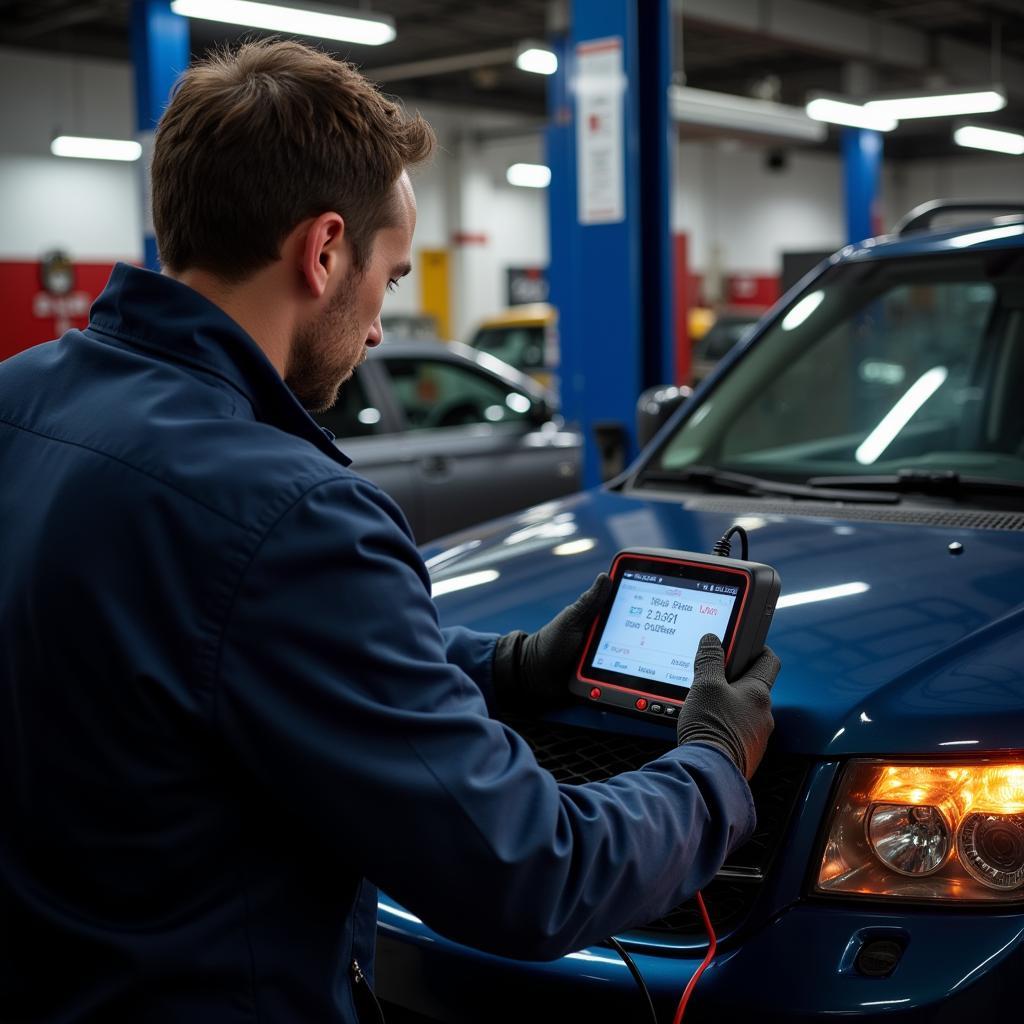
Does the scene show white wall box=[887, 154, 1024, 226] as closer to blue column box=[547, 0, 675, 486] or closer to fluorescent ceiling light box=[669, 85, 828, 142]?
fluorescent ceiling light box=[669, 85, 828, 142]

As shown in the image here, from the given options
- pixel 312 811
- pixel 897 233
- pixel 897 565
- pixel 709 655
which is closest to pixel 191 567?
pixel 312 811

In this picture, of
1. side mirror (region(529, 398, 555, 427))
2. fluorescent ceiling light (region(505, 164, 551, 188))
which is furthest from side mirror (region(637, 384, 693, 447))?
fluorescent ceiling light (region(505, 164, 551, 188))

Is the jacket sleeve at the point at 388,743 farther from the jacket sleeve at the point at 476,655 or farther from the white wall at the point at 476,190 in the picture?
the white wall at the point at 476,190

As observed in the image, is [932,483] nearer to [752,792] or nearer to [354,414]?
[752,792]

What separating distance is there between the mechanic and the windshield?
5.58 feet

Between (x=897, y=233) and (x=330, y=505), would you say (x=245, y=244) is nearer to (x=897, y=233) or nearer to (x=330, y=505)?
(x=330, y=505)

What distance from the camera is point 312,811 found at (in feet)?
4.00

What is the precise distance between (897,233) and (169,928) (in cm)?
291

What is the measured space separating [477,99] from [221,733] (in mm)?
21716

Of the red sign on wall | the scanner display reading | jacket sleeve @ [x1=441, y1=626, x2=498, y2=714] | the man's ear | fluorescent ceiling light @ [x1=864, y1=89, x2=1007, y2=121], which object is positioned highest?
fluorescent ceiling light @ [x1=864, y1=89, x2=1007, y2=121]

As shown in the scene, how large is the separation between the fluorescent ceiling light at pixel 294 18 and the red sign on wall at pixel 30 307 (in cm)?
706

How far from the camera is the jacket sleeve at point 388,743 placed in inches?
46.8

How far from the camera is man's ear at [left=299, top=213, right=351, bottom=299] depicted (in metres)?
1.34

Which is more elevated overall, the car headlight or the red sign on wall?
the red sign on wall
